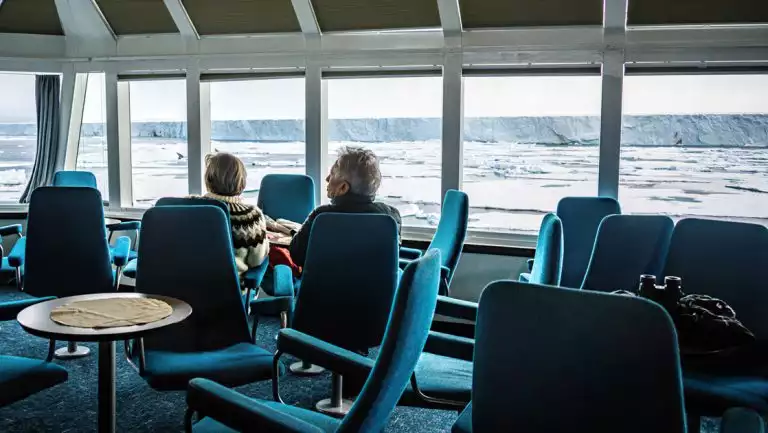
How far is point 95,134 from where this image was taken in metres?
6.40

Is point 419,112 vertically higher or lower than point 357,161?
higher

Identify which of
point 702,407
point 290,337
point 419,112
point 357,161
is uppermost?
point 419,112

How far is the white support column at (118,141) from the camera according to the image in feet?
20.2

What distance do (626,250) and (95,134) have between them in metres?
5.11

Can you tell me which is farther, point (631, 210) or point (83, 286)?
point (631, 210)

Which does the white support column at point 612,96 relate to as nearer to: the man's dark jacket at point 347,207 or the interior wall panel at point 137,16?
the man's dark jacket at point 347,207

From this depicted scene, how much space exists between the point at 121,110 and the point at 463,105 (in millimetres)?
3227

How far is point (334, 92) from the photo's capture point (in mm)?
5637

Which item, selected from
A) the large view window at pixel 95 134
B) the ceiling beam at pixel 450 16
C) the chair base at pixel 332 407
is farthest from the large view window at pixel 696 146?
the large view window at pixel 95 134

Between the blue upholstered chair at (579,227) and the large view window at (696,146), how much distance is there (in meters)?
0.70

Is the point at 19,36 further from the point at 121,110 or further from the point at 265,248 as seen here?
the point at 265,248

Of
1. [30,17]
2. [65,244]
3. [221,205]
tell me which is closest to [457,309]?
[221,205]

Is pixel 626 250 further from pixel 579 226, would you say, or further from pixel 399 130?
pixel 399 130

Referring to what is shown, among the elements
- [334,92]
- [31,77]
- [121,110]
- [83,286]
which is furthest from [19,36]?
[83,286]
